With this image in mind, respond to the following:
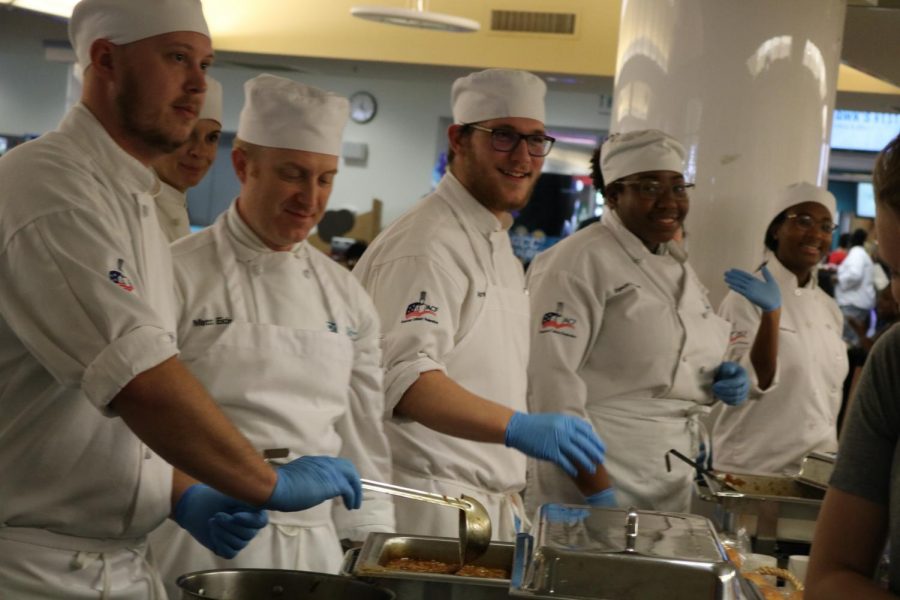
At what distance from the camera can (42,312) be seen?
149cm

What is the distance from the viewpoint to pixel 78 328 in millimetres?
1489

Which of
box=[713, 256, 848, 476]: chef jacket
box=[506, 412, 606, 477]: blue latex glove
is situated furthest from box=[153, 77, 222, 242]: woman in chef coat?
box=[713, 256, 848, 476]: chef jacket

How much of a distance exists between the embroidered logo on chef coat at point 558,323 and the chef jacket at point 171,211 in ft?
2.85

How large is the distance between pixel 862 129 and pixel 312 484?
34.4 feet

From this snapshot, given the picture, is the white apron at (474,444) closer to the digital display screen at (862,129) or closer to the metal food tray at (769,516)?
the metal food tray at (769,516)

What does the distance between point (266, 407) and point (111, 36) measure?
2.23 ft

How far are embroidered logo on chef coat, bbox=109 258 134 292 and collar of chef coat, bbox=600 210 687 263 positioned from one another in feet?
5.55

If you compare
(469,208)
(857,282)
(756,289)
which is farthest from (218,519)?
(857,282)

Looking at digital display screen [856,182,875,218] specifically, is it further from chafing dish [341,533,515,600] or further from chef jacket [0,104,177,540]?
chef jacket [0,104,177,540]

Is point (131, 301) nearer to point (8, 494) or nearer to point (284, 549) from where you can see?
point (8, 494)

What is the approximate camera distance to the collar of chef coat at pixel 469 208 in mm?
2568

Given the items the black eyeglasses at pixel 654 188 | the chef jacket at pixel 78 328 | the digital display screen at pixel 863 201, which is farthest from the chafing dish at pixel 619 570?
the digital display screen at pixel 863 201

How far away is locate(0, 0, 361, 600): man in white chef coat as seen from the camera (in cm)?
149

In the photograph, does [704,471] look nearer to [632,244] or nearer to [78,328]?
[632,244]
